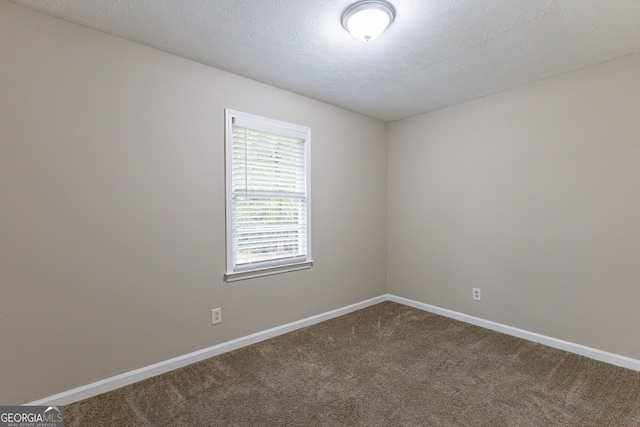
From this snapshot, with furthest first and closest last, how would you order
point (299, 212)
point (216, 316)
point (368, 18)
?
1. point (299, 212)
2. point (216, 316)
3. point (368, 18)

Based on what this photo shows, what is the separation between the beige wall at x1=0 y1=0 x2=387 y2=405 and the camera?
6.11 ft

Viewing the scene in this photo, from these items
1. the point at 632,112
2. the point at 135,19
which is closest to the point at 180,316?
the point at 135,19

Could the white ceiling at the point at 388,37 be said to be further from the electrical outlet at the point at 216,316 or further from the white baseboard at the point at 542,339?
the white baseboard at the point at 542,339

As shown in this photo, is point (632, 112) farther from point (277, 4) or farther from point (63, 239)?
point (63, 239)

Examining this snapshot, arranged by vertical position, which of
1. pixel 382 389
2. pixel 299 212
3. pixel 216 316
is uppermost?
pixel 299 212

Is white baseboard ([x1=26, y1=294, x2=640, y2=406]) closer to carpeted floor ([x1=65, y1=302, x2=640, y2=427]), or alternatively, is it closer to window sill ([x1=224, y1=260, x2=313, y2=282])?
carpeted floor ([x1=65, y1=302, x2=640, y2=427])

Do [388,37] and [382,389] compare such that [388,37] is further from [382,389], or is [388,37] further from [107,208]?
[382,389]

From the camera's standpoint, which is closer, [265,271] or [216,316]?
[216,316]

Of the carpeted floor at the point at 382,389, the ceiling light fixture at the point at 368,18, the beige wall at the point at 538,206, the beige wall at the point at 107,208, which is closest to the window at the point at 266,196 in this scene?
the beige wall at the point at 107,208

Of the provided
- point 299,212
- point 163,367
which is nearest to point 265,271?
point 299,212

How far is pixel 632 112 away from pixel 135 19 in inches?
149

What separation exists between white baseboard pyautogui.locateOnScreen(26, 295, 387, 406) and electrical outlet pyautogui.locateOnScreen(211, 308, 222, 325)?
217mm

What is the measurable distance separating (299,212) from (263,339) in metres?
1.35

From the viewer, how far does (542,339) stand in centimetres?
287
